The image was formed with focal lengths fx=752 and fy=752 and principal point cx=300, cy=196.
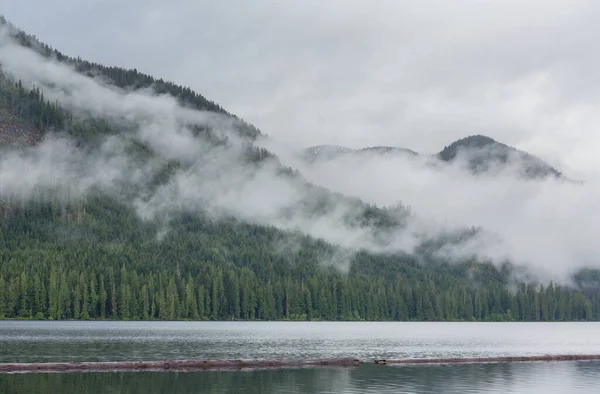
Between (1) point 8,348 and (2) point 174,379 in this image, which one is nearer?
(2) point 174,379

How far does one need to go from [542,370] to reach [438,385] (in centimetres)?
2562

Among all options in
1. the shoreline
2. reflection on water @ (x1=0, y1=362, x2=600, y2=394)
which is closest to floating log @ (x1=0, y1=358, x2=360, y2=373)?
the shoreline

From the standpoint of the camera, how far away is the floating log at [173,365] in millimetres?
78062

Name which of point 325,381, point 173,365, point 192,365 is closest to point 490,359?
point 325,381

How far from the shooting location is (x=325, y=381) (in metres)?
74.6

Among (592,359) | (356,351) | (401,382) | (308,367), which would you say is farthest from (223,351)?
(592,359)

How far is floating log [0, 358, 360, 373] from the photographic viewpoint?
3073 inches

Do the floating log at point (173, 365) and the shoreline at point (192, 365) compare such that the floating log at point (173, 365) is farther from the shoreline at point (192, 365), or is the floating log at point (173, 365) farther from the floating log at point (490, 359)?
the floating log at point (490, 359)

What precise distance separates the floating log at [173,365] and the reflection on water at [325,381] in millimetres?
3233

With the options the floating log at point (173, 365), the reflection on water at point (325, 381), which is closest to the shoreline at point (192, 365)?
the floating log at point (173, 365)

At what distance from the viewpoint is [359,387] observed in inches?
2751

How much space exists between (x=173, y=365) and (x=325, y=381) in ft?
62.3

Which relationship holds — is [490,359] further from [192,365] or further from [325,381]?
[192,365]

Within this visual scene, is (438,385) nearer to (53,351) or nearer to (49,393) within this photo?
(49,393)
